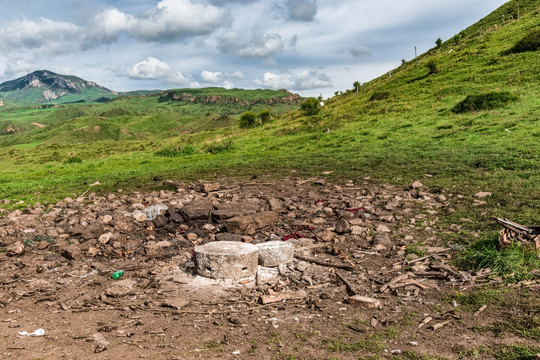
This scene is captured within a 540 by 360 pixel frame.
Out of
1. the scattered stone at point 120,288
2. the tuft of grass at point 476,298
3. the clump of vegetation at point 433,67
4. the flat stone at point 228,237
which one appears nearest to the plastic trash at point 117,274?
the scattered stone at point 120,288

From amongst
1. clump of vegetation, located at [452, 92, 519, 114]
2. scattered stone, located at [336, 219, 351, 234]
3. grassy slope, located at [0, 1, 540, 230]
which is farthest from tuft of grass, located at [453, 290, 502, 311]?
clump of vegetation, located at [452, 92, 519, 114]

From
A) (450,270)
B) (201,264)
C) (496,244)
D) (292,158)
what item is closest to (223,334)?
(201,264)

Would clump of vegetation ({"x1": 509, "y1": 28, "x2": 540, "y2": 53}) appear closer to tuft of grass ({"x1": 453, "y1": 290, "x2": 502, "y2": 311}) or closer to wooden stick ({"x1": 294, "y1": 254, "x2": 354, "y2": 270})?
tuft of grass ({"x1": 453, "y1": 290, "x2": 502, "y2": 311})

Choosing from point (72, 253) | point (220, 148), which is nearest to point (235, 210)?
point (72, 253)

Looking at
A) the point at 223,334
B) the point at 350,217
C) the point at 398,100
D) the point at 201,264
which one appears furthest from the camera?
the point at 398,100

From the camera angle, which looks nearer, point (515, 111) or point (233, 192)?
point (233, 192)

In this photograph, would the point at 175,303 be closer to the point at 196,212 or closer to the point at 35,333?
the point at 35,333

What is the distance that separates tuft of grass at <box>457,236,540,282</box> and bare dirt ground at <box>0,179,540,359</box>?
A: 0.79 ft

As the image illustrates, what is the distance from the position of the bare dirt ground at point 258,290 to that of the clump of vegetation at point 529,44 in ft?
89.9

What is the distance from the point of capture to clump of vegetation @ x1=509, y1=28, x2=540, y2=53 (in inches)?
1113

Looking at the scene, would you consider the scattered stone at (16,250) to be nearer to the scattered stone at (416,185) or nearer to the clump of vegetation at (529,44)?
the scattered stone at (416,185)

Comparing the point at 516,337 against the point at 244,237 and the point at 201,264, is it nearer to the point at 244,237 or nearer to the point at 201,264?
the point at 201,264

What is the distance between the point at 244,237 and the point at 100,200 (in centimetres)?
758

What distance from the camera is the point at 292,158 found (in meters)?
20.2
